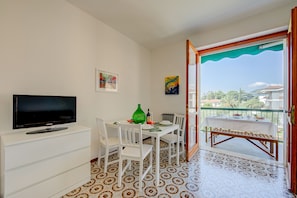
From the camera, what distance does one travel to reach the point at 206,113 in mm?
4781

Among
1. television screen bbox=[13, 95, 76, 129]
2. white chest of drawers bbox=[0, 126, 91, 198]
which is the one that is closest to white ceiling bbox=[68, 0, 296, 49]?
television screen bbox=[13, 95, 76, 129]

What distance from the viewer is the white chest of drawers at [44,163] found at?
135cm

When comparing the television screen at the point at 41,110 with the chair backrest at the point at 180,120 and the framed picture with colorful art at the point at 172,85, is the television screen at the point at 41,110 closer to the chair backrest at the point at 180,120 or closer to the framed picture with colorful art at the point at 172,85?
the chair backrest at the point at 180,120

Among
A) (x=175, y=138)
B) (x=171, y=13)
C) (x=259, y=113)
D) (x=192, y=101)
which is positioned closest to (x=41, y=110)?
(x=175, y=138)

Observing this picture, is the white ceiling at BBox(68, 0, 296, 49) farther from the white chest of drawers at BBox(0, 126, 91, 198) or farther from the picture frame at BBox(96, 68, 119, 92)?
the white chest of drawers at BBox(0, 126, 91, 198)

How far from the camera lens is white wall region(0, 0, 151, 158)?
1.71 m

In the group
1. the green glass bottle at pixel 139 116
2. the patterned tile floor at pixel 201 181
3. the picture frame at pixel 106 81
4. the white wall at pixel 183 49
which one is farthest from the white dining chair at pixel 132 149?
the white wall at pixel 183 49

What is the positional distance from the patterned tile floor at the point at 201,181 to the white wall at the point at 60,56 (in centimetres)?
96

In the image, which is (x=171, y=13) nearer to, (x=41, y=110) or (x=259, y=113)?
(x=41, y=110)

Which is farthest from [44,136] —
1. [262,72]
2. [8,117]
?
[262,72]

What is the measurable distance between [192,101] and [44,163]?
2760mm

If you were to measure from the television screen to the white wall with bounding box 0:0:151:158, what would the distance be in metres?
0.19

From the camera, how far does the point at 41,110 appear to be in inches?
72.4

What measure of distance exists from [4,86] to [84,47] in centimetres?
130
